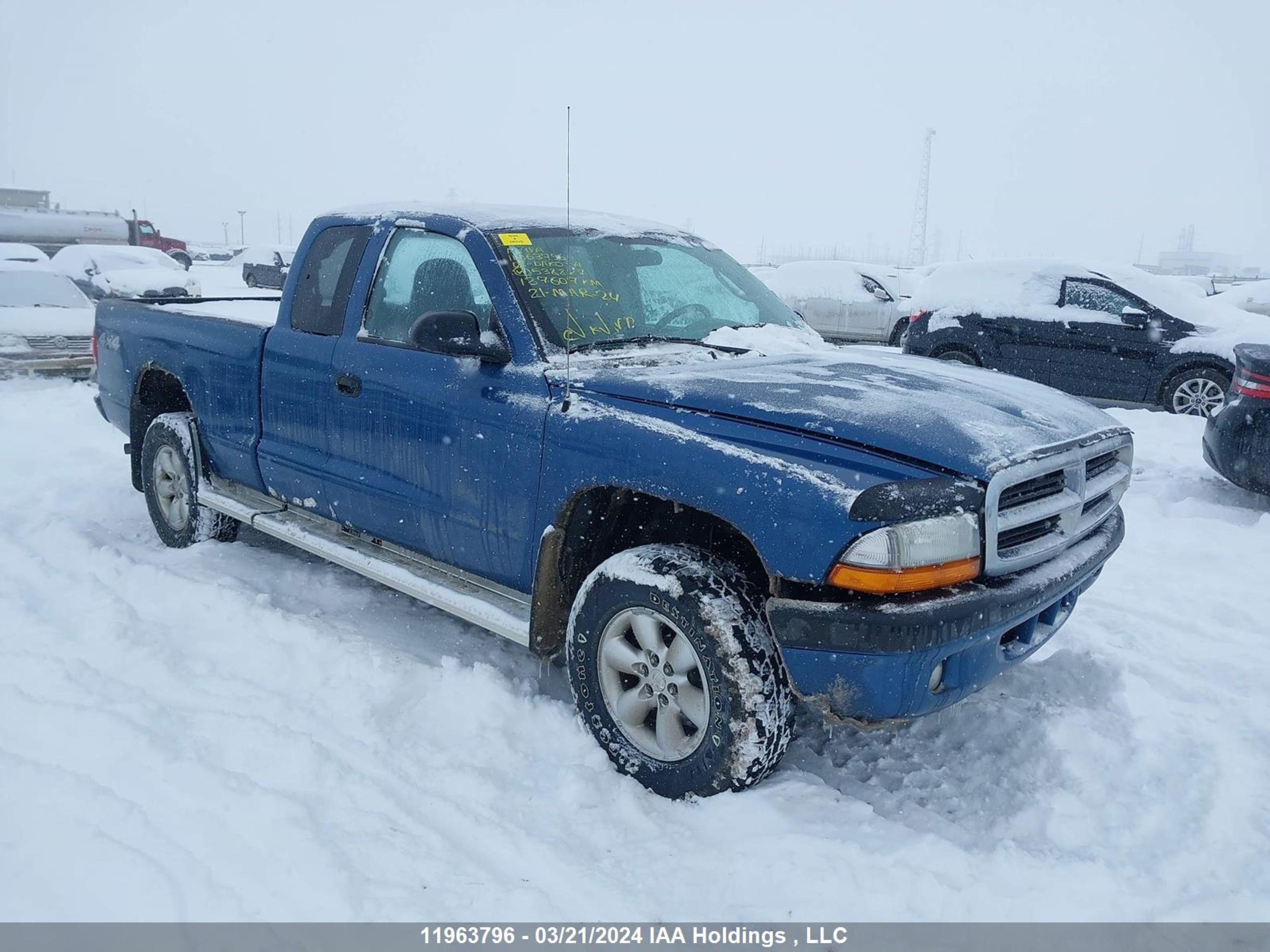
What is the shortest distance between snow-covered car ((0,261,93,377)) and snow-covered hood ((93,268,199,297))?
5688 mm

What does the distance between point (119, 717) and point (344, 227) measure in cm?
220

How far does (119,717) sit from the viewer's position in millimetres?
3182

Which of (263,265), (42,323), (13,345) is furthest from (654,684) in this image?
(263,265)

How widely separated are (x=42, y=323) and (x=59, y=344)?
1.57 ft

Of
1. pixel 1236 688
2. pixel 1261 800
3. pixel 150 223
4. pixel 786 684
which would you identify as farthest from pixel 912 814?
pixel 150 223

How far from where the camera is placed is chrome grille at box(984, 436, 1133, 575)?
2607mm

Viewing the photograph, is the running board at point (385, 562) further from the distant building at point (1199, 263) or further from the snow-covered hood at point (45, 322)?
the distant building at point (1199, 263)

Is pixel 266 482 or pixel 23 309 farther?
pixel 23 309

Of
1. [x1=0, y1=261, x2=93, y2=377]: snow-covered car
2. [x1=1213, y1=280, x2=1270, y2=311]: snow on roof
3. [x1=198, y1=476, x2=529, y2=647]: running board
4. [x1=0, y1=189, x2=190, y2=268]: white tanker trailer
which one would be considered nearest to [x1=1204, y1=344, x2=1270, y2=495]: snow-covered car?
[x1=198, y1=476, x2=529, y2=647]: running board

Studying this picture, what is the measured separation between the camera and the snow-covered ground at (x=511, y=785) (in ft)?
8.15

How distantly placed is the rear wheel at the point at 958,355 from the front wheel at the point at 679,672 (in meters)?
8.10

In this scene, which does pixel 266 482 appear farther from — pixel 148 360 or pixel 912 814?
pixel 912 814
